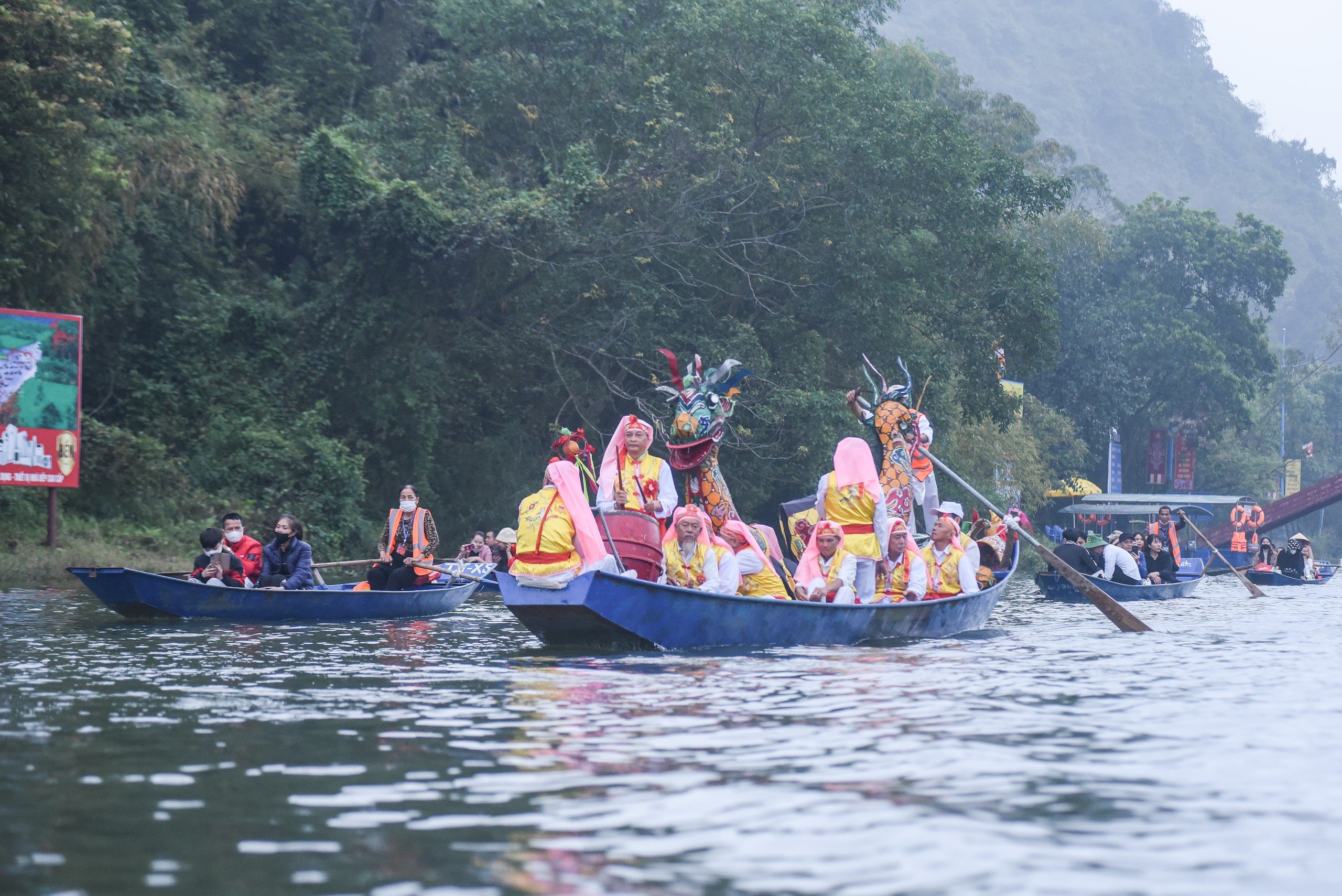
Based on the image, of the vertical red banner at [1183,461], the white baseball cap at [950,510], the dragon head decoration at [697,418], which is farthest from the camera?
the vertical red banner at [1183,461]

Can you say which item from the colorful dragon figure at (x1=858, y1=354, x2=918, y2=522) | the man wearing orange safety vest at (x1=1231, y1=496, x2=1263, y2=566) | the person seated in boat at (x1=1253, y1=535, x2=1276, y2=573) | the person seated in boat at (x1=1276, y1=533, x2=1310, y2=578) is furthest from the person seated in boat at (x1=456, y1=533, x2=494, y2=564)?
the man wearing orange safety vest at (x1=1231, y1=496, x2=1263, y2=566)

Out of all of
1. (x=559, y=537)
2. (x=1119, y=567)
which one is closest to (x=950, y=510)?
(x=1119, y=567)

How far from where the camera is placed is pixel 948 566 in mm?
15703

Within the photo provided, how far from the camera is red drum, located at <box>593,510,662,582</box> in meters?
12.7

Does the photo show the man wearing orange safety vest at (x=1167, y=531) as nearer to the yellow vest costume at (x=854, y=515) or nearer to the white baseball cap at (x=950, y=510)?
the white baseball cap at (x=950, y=510)

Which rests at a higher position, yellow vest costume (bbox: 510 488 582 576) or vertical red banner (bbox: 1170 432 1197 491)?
vertical red banner (bbox: 1170 432 1197 491)

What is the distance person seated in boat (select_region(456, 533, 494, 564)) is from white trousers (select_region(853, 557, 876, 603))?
8.68 metres

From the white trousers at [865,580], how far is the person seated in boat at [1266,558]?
20.9 metres

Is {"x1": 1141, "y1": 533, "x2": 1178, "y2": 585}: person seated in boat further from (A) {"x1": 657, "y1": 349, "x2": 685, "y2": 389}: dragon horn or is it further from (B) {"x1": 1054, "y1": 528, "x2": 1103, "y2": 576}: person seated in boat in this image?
(A) {"x1": 657, "y1": 349, "x2": 685, "y2": 389}: dragon horn

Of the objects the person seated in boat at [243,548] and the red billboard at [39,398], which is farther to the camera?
the red billboard at [39,398]

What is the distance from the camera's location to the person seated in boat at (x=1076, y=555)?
71.5 feet

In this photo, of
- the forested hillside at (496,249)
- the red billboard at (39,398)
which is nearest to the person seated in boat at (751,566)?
the red billboard at (39,398)

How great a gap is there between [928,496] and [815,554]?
4.60 m

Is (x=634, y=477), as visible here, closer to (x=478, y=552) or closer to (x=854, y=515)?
(x=854, y=515)
